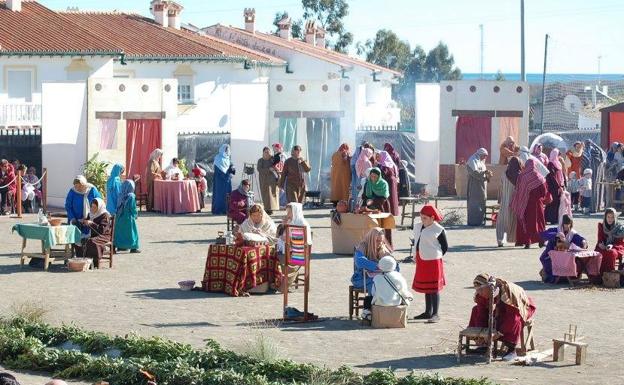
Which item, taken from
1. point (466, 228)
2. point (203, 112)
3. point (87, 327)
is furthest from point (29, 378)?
point (203, 112)

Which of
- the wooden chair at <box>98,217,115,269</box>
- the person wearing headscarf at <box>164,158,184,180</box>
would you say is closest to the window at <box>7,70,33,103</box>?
the person wearing headscarf at <box>164,158,184,180</box>

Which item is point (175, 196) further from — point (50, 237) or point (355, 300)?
point (355, 300)

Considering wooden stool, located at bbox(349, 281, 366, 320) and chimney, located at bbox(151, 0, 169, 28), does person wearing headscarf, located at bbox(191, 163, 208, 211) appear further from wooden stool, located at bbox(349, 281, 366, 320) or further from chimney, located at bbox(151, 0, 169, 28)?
chimney, located at bbox(151, 0, 169, 28)

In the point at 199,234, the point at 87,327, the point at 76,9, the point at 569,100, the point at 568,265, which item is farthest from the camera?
the point at 569,100

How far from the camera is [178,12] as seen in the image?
54219 millimetres

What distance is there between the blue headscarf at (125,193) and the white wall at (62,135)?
27.0 ft

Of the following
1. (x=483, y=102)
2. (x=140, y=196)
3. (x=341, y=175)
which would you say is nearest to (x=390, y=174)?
(x=341, y=175)

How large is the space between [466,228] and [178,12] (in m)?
29.5

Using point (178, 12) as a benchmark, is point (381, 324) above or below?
below

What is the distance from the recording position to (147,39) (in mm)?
48594

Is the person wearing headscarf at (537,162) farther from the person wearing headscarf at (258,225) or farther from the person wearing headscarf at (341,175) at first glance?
the person wearing headscarf at (258,225)

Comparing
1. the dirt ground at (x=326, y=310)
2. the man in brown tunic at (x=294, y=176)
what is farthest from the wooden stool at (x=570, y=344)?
the man in brown tunic at (x=294, y=176)

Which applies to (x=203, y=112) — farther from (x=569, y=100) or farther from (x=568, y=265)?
(x=568, y=265)

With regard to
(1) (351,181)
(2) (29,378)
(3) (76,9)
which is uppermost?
(3) (76,9)
